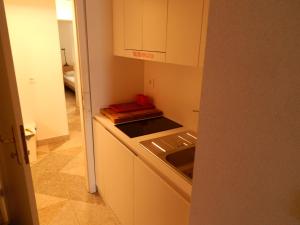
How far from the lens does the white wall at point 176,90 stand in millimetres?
1745

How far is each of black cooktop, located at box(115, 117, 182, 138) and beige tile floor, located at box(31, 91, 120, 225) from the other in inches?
35.0

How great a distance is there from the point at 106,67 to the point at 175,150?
108cm

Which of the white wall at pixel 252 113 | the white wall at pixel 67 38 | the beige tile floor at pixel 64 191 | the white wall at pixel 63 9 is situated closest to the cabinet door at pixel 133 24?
the white wall at pixel 252 113

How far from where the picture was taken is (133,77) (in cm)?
228

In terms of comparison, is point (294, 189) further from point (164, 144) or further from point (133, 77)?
point (133, 77)

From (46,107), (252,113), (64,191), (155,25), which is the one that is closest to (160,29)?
(155,25)

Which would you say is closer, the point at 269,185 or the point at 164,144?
the point at 269,185

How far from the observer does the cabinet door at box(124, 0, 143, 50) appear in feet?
5.34

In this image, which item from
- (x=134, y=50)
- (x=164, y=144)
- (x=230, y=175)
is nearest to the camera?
(x=230, y=175)

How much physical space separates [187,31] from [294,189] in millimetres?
971

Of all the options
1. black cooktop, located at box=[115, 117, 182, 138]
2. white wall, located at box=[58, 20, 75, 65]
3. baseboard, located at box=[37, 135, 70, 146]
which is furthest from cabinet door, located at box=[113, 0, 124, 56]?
white wall, located at box=[58, 20, 75, 65]

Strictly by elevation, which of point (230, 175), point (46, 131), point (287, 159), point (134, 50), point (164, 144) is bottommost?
point (46, 131)

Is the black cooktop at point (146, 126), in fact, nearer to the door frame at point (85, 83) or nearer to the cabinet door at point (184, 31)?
the door frame at point (85, 83)

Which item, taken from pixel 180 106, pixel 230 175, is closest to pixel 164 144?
pixel 180 106
